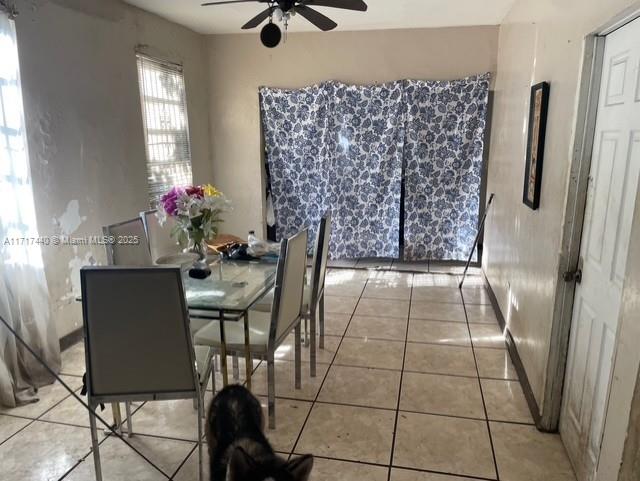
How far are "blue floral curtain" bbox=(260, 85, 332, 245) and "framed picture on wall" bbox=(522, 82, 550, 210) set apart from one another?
97.2 inches

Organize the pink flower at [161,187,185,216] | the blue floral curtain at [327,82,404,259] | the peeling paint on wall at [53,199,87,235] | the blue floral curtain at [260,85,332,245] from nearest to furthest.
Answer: the pink flower at [161,187,185,216] → the peeling paint on wall at [53,199,87,235] → the blue floral curtain at [327,82,404,259] → the blue floral curtain at [260,85,332,245]

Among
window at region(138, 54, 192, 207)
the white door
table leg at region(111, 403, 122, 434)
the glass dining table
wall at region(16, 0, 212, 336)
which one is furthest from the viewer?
window at region(138, 54, 192, 207)

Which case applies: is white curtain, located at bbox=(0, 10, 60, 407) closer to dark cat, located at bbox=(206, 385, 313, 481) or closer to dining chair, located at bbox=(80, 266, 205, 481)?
dining chair, located at bbox=(80, 266, 205, 481)

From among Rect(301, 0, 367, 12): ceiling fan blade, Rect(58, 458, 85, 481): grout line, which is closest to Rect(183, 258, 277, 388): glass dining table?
Rect(58, 458, 85, 481): grout line

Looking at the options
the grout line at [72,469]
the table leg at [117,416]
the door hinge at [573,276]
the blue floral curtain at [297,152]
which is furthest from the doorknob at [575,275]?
the blue floral curtain at [297,152]

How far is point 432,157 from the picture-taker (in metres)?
4.71

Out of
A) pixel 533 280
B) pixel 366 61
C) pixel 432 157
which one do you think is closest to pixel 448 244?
pixel 432 157

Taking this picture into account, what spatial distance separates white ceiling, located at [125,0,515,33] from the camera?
3.68 m

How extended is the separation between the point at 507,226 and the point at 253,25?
7.52 ft

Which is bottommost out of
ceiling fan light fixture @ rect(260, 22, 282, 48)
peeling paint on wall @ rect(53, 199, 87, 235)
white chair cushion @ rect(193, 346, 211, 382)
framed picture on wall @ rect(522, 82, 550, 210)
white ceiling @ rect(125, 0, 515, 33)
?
white chair cushion @ rect(193, 346, 211, 382)

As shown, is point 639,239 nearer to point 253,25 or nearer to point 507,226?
point 507,226

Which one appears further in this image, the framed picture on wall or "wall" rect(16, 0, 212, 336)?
"wall" rect(16, 0, 212, 336)

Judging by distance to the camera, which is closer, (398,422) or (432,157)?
(398,422)

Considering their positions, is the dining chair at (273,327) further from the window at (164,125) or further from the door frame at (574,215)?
the window at (164,125)
